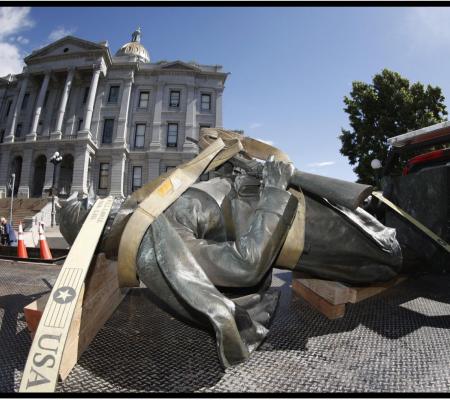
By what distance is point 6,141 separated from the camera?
104 feet

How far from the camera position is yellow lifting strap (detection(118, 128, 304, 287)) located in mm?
1632

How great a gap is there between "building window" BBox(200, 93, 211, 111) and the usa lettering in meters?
33.5

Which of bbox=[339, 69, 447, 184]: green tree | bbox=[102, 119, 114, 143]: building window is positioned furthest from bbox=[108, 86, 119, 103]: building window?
bbox=[339, 69, 447, 184]: green tree

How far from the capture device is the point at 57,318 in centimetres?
133

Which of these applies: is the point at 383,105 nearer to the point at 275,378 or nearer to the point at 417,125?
the point at 417,125

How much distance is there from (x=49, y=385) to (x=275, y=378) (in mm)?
1078

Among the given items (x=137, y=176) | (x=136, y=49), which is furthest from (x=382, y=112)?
(x=136, y=49)

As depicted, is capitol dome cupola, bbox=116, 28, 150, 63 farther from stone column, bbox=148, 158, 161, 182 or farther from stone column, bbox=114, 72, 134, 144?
stone column, bbox=148, 158, 161, 182

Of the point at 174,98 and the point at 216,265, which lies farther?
the point at 174,98

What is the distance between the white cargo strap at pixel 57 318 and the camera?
1.16 meters

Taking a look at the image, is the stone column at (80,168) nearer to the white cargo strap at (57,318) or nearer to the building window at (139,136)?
the building window at (139,136)

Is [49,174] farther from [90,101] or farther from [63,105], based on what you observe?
[90,101]

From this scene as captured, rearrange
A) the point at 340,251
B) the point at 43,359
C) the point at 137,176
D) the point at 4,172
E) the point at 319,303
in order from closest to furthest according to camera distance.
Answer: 1. the point at 43,359
2. the point at 340,251
3. the point at 319,303
4. the point at 4,172
5. the point at 137,176

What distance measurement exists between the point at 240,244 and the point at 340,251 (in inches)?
38.7
